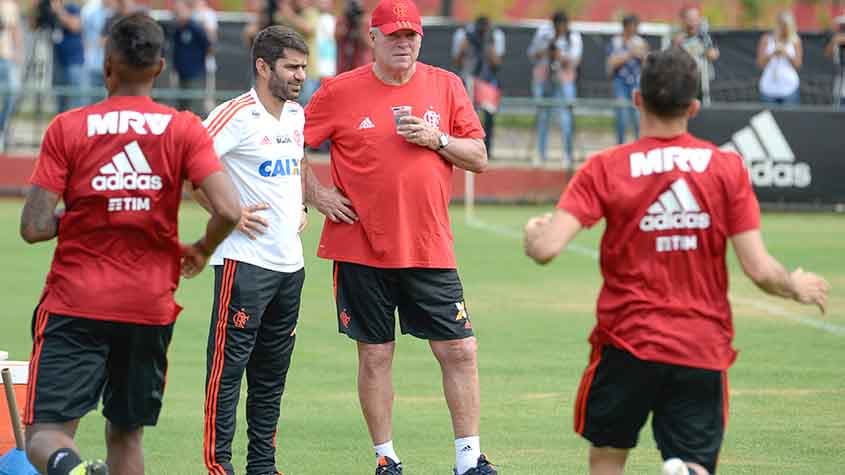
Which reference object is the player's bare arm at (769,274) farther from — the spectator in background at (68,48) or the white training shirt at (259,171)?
the spectator in background at (68,48)

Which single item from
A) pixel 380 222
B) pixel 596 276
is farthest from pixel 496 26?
pixel 380 222

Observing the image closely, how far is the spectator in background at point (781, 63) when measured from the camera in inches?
930

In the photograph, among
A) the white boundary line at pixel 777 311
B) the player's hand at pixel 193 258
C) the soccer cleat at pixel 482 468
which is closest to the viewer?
the player's hand at pixel 193 258

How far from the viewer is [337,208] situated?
328 inches

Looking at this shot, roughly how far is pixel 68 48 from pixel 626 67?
8.12 meters

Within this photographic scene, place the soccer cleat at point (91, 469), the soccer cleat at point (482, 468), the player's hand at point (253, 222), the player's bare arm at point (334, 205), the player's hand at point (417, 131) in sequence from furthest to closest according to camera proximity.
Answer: the player's bare arm at point (334, 205)
the soccer cleat at point (482, 468)
the player's hand at point (417, 131)
the player's hand at point (253, 222)
the soccer cleat at point (91, 469)

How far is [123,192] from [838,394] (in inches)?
227

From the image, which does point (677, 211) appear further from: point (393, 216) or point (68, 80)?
point (68, 80)

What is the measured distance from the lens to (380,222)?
8273 millimetres

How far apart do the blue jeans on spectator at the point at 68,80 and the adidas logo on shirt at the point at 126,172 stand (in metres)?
17.2

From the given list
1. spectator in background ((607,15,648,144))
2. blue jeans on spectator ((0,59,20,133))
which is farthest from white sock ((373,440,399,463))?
blue jeans on spectator ((0,59,20,133))

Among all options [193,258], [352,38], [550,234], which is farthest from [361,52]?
[550,234]

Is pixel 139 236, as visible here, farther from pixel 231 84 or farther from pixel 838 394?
pixel 231 84

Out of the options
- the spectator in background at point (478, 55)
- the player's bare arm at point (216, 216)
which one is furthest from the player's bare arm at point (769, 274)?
the spectator in background at point (478, 55)
